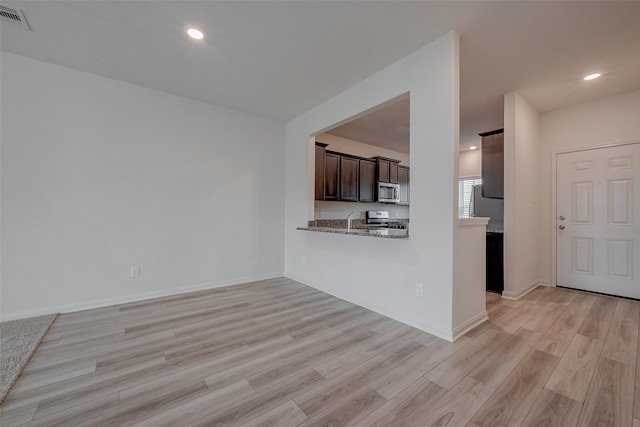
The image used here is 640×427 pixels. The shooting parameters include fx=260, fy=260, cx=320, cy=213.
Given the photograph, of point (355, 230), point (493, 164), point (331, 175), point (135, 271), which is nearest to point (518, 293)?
point (493, 164)

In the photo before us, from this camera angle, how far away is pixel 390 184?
20.2 ft

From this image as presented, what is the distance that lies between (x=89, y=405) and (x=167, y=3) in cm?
286

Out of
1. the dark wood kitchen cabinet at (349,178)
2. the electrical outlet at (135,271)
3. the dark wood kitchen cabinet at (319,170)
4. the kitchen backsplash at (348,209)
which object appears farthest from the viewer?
the kitchen backsplash at (348,209)

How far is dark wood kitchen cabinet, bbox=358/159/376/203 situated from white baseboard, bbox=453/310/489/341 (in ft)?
10.7

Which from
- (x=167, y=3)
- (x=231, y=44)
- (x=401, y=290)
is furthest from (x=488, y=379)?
(x=167, y=3)

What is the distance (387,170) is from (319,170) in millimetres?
2148

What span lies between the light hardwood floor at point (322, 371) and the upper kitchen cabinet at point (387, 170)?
12.0 ft

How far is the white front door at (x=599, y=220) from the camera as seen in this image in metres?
3.46

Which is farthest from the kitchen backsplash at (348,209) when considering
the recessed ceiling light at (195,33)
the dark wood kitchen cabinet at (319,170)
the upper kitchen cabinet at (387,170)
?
the recessed ceiling light at (195,33)

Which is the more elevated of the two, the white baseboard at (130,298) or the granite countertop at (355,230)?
the granite countertop at (355,230)

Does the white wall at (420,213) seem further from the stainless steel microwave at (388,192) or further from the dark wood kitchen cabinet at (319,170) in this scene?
the stainless steel microwave at (388,192)

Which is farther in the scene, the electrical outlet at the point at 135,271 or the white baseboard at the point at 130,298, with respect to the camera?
the electrical outlet at the point at 135,271

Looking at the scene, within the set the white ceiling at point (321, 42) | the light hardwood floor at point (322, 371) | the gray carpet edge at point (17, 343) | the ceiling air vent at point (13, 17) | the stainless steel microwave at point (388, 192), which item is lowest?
the light hardwood floor at point (322, 371)

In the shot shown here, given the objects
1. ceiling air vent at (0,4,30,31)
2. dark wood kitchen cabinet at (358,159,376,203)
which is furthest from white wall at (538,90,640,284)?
ceiling air vent at (0,4,30,31)
